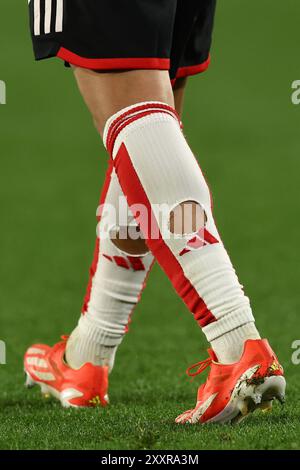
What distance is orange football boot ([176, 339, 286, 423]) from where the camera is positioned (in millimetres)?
2182

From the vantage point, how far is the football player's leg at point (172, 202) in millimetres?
2217

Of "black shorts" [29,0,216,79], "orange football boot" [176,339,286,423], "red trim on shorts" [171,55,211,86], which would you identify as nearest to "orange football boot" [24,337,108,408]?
"orange football boot" [176,339,286,423]

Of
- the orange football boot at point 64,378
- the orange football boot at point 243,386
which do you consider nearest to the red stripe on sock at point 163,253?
the orange football boot at point 243,386

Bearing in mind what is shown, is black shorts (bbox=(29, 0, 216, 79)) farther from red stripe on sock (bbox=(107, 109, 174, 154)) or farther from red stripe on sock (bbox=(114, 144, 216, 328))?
red stripe on sock (bbox=(114, 144, 216, 328))

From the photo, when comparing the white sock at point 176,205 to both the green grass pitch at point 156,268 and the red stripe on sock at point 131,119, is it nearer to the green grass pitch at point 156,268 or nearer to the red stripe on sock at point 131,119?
the red stripe on sock at point 131,119

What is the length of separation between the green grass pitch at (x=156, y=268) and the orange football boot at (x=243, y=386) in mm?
50

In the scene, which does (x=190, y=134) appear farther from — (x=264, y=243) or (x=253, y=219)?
(x=264, y=243)

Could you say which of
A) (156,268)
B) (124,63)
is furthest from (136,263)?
(156,268)

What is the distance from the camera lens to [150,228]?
2.26m

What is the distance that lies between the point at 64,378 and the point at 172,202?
956mm

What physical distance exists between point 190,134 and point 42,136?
1603 mm

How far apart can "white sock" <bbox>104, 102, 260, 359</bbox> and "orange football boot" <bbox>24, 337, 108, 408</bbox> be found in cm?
77

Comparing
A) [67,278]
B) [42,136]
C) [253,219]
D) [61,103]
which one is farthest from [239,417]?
[61,103]

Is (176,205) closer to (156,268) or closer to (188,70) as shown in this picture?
(188,70)
